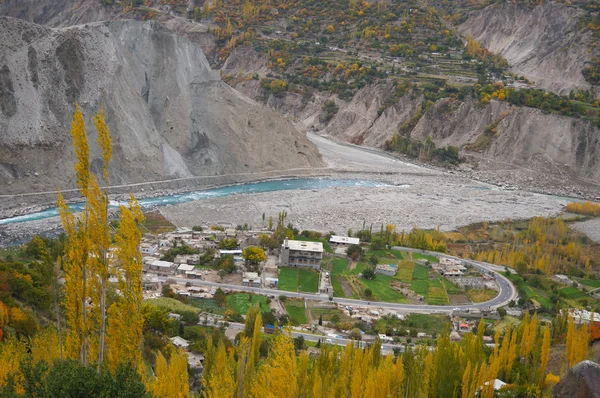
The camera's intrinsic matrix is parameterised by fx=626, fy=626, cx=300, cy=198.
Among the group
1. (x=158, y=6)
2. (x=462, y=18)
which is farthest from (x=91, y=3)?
(x=462, y=18)

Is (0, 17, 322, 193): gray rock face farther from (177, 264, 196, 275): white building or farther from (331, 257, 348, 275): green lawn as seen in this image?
(331, 257, 348, 275): green lawn

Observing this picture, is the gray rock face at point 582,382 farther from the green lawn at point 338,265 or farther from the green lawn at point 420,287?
the green lawn at point 338,265

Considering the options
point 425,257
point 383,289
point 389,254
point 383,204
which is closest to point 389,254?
point 389,254

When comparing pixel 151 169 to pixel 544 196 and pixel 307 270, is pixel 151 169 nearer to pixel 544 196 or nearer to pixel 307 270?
pixel 307 270

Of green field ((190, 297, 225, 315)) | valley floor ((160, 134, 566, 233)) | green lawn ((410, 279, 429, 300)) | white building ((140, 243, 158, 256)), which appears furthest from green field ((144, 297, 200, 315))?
valley floor ((160, 134, 566, 233))

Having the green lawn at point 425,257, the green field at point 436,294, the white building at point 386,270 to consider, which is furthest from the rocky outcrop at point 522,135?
the white building at point 386,270

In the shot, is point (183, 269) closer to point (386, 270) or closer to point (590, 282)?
point (386, 270)
